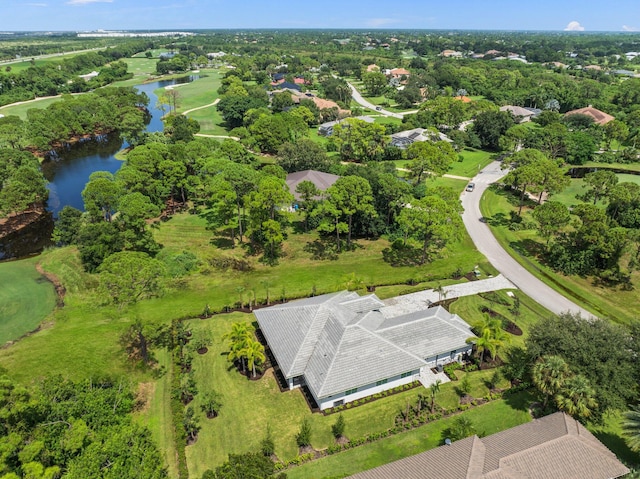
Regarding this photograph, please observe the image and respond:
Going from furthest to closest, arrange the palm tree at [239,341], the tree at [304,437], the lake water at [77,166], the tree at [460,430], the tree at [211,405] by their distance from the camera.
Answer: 1. the lake water at [77,166]
2. the palm tree at [239,341]
3. the tree at [211,405]
4. the tree at [304,437]
5. the tree at [460,430]

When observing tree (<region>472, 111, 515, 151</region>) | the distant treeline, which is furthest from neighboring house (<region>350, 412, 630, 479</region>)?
the distant treeline

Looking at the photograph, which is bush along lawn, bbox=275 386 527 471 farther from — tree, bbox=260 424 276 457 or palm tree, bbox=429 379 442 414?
tree, bbox=260 424 276 457

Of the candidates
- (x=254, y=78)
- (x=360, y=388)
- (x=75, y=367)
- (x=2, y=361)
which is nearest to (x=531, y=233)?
(x=360, y=388)

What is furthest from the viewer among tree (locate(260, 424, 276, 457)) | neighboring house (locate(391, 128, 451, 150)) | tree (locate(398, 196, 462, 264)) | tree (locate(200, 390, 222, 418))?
neighboring house (locate(391, 128, 451, 150))

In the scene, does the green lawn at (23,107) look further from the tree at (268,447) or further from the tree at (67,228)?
the tree at (268,447)

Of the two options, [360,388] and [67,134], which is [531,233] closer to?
[360,388]

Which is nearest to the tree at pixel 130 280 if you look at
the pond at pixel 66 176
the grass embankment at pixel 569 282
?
the pond at pixel 66 176
